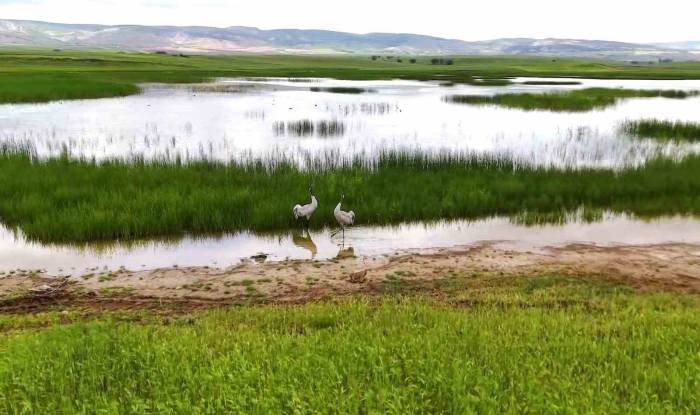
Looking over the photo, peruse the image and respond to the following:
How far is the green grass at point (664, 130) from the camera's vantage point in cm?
3266

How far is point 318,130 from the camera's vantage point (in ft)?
117

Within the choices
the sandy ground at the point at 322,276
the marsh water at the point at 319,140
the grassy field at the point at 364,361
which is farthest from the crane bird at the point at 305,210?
the grassy field at the point at 364,361

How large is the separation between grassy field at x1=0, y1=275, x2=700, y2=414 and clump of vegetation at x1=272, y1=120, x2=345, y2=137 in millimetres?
26249

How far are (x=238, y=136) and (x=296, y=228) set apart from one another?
18019mm

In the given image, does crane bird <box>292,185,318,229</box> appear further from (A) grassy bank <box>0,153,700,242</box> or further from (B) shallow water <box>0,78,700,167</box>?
(B) shallow water <box>0,78,700,167</box>

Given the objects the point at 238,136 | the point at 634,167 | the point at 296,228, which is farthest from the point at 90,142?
the point at 634,167

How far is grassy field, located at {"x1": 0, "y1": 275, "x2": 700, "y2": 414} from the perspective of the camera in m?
5.86

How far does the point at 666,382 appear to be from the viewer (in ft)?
20.0

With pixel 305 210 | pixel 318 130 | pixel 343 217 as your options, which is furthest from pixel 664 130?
pixel 305 210

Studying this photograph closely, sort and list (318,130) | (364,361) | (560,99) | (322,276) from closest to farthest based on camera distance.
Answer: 1. (364,361)
2. (322,276)
3. (318,130)
4. (560,99)

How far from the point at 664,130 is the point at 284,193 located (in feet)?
86.8

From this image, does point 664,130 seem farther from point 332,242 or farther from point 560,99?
point 332,242

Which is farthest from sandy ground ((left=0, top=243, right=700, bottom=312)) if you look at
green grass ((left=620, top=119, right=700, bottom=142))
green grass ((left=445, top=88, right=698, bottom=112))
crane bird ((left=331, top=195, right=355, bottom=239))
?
green grass ((left=445, top=88, right=698, bottom=112))

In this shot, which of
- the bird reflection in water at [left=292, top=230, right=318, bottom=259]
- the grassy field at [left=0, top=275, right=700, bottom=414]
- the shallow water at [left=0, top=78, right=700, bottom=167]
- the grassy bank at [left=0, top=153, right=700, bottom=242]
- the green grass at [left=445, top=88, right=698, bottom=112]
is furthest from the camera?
the green grass at [left=445, top=88, right=698, bottom=112]
